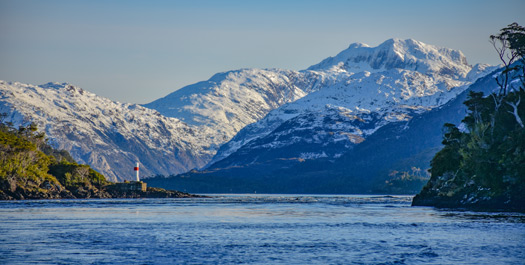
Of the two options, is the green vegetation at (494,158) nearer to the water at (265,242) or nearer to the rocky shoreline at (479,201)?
the rocky shoreline at (479,201)

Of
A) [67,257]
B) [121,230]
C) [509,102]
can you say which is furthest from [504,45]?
[67,257]

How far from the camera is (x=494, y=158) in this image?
518ft

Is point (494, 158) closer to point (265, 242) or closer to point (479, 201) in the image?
point (479, 201)

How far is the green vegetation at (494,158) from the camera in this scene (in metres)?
151

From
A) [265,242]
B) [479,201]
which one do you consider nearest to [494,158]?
[479,201]

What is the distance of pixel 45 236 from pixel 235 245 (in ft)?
86.1

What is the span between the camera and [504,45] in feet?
577

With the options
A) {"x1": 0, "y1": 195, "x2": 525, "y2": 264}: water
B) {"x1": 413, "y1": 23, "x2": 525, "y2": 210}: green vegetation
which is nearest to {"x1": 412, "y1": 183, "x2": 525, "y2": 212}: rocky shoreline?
{"x1": 413, "y1": 23, "x2": 525, "y2": 210}: green vegetation

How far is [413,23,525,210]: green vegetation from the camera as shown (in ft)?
497

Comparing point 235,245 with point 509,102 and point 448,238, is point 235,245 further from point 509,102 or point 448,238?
point 509,102

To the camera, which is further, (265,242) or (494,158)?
(494,158)

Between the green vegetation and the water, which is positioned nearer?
the water

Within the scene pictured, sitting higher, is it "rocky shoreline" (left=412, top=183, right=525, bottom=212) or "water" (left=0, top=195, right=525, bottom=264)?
"rocky shoreline" (left=412, top=183, right=525, bottom=212)

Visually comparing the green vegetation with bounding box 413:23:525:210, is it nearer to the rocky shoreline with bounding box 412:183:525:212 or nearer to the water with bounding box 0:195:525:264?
the rocky shoreline with bounding box 412:183:525:212
